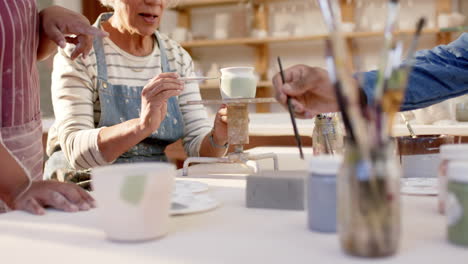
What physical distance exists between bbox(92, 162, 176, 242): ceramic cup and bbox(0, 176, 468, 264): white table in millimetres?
18

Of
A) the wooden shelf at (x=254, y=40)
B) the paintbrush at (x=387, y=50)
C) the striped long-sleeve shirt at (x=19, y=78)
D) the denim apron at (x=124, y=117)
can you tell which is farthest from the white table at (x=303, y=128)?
the wooden shelf at (x=254, y=40)

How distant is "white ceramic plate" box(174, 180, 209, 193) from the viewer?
1.04 m

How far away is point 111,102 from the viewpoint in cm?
178

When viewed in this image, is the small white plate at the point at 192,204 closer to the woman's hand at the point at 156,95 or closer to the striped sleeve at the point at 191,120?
the woman's hand at the point at 156,95

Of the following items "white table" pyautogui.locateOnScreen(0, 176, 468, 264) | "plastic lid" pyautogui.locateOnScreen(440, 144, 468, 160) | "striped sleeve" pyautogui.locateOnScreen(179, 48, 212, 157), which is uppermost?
"striped sleeve" pyautogui.locateOnScreen(179, 48, 212, 157)

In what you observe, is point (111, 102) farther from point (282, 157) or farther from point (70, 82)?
point (282, 157)

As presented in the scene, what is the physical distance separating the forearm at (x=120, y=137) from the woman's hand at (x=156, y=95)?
0.03m

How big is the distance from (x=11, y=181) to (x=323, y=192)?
0.62m

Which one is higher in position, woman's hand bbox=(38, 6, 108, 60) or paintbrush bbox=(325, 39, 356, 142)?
woman's hand bbox=(38, 6, 108, 60)

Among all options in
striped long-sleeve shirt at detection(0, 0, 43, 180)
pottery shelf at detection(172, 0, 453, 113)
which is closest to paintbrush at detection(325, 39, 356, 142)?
striped long-sleeve shirt at detection(0, 0, 43, 180)

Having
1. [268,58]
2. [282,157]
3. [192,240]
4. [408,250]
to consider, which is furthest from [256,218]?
[268,58]

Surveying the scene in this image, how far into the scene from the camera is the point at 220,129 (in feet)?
5.86

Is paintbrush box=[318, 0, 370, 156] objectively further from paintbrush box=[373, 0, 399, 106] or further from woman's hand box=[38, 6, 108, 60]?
woman's hand box=[38, 6, 108, 60]

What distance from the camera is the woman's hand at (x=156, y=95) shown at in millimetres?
1494
